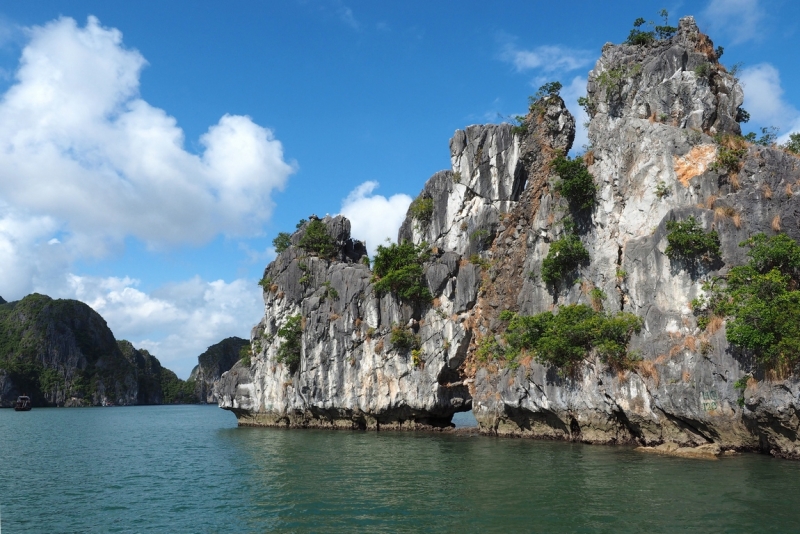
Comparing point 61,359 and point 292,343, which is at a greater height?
point 61,359

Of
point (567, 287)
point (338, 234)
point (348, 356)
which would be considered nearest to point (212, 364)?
point (338, 234)

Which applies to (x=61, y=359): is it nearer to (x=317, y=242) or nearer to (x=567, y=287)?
(x=317, y=242)

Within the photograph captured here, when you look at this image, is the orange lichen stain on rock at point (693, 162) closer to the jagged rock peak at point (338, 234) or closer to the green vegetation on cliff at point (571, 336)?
the green vegetation on cliff at point (571, 336)

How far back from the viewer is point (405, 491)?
1783 centimetres

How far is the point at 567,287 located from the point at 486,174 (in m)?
13.1

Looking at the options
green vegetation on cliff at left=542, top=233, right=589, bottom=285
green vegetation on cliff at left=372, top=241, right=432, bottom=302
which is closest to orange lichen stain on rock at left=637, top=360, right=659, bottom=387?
green vegetation on cliff at left=542, top=233, right=589, bottom=285

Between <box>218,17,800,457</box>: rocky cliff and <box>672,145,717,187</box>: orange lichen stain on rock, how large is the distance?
80mm

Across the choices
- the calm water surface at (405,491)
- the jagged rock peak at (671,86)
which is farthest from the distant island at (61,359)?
the jagged rock peak at (671,86)

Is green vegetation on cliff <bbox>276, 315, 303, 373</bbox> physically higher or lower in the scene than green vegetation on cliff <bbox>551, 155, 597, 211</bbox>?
lower

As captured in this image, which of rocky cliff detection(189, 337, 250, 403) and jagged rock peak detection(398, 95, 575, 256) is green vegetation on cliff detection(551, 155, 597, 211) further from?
rocky cliff detection(189, 337, 250, 403)

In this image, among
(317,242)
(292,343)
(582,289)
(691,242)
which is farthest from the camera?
(317,242)

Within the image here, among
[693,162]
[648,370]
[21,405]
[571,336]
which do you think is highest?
[693,162]

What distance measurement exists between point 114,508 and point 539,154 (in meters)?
32.2

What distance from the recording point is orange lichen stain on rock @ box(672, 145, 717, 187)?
27.0 meters
